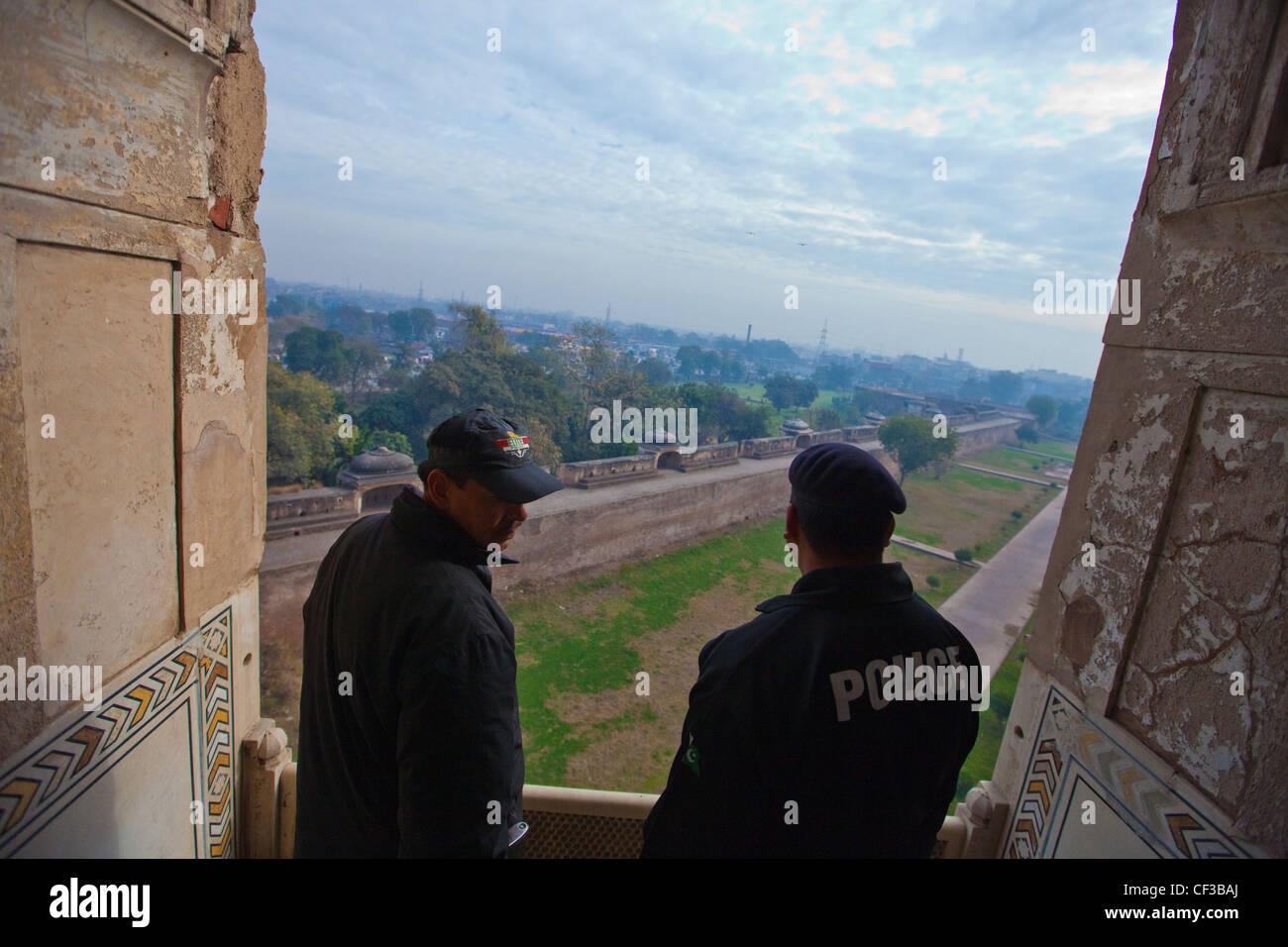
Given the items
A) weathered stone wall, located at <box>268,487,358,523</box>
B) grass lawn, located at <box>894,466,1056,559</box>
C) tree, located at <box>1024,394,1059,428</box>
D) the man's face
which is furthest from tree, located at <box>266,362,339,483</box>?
tree, located at <box>1024,394,1059,428</box>

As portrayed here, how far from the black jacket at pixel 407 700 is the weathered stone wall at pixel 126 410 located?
0.49 meters

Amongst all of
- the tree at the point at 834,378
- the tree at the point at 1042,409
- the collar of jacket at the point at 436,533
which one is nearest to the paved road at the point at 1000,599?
the collar of jacket at the point at 436,533

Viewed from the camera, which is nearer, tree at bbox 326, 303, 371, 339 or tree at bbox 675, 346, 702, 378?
tree at bbox 326, 303, 371, 339

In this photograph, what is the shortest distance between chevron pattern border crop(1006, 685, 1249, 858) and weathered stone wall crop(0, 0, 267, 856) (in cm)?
251

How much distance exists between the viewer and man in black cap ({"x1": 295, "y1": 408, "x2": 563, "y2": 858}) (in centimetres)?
131

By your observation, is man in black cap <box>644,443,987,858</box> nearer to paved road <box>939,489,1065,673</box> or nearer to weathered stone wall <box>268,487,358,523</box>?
paved road <box>939,489,1065,673</box>

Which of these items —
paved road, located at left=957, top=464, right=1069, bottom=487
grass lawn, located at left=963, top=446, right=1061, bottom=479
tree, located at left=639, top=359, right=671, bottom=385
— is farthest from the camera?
tree, located at left=639, top=359, right=671, bottom=385

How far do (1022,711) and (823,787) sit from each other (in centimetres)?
129

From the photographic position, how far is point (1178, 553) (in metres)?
1.71

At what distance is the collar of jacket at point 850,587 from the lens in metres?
1.37
